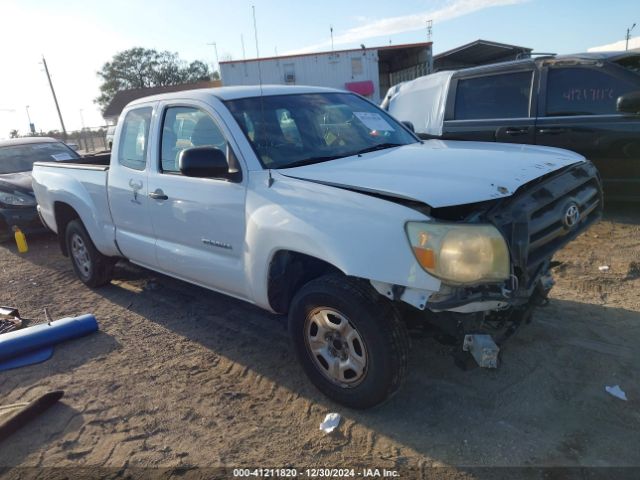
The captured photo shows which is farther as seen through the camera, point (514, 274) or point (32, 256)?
point (32, 256)

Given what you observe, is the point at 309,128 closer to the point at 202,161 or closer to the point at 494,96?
the point at 202,161

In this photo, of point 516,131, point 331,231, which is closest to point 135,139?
point 331,231

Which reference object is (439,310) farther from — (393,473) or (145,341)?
(145,341)

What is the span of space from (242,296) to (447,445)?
63.8 inches

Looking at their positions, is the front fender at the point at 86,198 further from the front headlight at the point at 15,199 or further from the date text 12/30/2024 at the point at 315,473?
the date text 12/30/2024 at the point at 315,473

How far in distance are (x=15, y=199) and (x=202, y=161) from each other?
242 inches

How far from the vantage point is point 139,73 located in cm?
6781

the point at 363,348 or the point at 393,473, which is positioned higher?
the point at 363,348

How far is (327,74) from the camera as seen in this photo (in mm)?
28078

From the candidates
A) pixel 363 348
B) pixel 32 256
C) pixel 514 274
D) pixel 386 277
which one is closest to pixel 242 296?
pixel 363 348

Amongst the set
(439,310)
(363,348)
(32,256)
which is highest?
(439,310)

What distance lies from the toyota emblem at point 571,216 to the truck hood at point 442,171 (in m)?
0.25

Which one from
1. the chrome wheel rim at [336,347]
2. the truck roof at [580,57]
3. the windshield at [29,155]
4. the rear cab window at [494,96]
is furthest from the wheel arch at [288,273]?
the windshield at [29,155]

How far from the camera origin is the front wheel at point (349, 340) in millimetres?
2607
